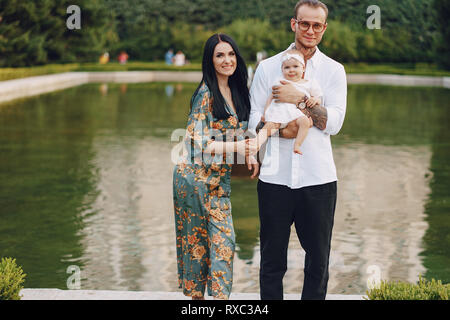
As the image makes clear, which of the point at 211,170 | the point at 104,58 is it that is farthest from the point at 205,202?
the point at 104,58

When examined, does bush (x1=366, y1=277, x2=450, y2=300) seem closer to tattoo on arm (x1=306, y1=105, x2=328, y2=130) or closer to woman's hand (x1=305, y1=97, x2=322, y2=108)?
tattoo on arm (x1=306, y1=105, x2=328, y2=130)

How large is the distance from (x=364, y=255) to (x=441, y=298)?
3.15 metres

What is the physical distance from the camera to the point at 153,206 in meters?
9.08

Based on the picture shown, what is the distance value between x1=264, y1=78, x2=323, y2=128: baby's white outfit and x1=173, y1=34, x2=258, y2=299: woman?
0.97ft

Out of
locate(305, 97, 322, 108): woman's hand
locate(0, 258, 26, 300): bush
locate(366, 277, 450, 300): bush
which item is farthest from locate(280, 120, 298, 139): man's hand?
locate(0, 258, 26, 300): bush

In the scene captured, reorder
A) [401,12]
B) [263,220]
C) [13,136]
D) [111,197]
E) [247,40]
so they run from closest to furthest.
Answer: [263,220]
[111,197]
[13,136]
[401,12]
[247,40]

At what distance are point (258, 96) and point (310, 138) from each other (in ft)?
1.25

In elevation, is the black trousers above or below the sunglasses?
below

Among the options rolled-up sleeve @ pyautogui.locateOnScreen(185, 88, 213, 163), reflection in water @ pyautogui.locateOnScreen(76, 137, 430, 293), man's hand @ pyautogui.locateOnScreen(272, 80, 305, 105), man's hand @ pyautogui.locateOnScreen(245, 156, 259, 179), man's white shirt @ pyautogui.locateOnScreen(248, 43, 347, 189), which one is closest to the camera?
A: man's hand @ pyautogui.locateOnScreen(272, 80, 305, 105)

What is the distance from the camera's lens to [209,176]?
448 cm

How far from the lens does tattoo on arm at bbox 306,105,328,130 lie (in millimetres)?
4051
